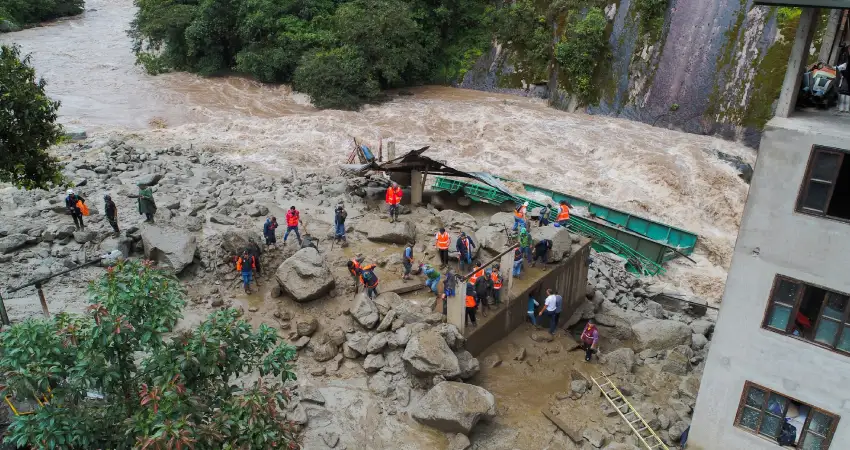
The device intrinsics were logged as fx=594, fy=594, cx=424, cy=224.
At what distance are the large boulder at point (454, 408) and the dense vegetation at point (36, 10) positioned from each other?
4810 cm

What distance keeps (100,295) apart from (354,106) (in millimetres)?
28515

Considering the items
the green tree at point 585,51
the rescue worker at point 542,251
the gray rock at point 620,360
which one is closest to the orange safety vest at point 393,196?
the rescue worker at point 542,251

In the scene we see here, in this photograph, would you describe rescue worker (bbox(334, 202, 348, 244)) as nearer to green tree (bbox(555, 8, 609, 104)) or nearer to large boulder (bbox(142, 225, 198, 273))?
large boulder (bbox(142, 225, 198, 273))

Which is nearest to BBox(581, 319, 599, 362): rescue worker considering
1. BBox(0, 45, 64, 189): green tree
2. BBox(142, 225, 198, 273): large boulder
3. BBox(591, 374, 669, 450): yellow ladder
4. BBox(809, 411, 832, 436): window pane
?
BBox(591, 374, 669, 450): yellow ladder

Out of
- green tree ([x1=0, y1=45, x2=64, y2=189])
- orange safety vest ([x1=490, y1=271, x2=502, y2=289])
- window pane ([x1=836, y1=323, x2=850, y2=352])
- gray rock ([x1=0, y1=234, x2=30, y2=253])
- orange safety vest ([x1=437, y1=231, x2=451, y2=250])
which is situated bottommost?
gray rock ([x1=0, y1=234, x2=30, y2=253])

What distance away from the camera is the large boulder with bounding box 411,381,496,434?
10820 mm

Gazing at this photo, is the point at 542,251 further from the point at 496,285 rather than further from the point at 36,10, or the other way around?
the point at 36,10

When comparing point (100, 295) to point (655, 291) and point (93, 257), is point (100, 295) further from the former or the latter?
point (655, 291)

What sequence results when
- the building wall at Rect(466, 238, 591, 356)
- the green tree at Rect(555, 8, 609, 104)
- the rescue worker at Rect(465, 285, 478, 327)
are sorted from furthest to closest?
the green tree at Rect(555, 8, 609, 104) < the building wall at Rect(466, 238, 591, 356) < the rescue worker at Rect(465, 285, 478, 327)

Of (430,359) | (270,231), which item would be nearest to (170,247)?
(270,231)

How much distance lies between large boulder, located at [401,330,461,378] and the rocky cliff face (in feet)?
69.3

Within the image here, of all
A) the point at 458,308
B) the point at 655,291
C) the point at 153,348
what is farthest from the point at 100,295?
the point at 655,291

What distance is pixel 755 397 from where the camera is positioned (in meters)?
9.65

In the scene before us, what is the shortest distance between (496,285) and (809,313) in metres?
6.37
